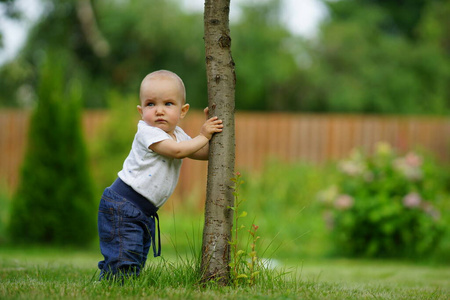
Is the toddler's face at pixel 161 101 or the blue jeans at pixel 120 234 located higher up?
the toddler's face at pixel 161 101

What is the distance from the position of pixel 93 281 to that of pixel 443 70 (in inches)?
861

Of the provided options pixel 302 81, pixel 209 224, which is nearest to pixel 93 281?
pixel 209 224

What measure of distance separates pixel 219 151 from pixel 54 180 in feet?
19.7

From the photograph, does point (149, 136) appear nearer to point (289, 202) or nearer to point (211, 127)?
point (211, 127)

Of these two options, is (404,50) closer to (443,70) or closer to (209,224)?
(443,70)

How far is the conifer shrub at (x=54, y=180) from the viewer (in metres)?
8.50

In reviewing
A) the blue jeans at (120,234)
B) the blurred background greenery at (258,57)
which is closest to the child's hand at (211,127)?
the blue jeans at (120,234)

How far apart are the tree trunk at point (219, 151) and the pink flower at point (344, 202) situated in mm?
5152

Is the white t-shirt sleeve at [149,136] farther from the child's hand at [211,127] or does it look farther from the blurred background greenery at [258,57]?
the blurred background greenery at [258,57]

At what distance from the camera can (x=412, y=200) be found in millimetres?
7711

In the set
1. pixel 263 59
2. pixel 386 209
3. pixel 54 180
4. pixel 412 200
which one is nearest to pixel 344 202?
pixel 386 209

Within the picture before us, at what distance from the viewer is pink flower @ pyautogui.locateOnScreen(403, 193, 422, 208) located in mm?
7711

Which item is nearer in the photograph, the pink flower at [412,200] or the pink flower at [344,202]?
the pink flower at [412,200]

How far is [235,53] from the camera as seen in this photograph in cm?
2084
